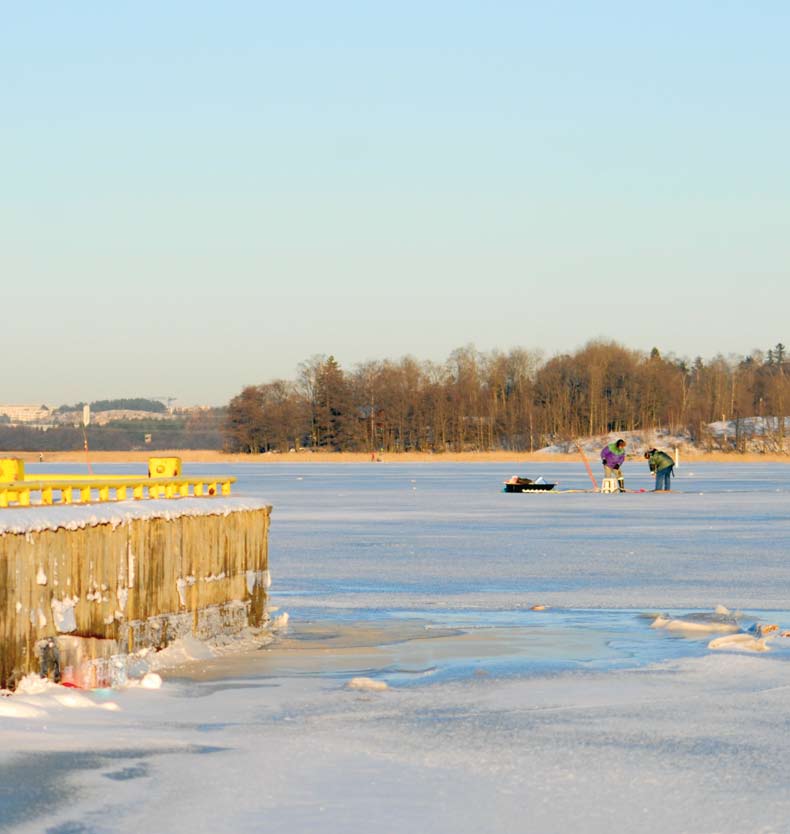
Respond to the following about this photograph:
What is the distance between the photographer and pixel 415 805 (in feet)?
23.8

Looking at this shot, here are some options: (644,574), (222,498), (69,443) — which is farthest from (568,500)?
(69,443)

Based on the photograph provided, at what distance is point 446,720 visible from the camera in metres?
9.60

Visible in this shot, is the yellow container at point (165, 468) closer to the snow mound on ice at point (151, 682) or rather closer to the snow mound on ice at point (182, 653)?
the snow mound on ice at point (182, 653)

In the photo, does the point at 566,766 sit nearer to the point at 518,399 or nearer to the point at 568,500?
the point at 568,500

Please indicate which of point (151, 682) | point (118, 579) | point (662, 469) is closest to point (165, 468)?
point (118, 579)

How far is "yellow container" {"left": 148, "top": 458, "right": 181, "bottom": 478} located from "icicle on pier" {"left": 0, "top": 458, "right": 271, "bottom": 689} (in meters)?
0.01

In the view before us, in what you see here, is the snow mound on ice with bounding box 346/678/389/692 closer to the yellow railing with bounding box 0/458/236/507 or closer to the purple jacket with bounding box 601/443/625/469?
the yellow railing with bounding box 0/458/236/507

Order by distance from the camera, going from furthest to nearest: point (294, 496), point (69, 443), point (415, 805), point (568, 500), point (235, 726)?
point (69, 443)
point (294, 496)
point (568, 500)
point (235, 726)
point (415, 805)

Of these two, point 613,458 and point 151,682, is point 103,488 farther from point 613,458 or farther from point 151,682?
point 613,458

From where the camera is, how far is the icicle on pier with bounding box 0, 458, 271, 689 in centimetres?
999

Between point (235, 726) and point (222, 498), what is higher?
point (222, 498)

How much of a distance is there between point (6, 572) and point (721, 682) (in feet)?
16.3

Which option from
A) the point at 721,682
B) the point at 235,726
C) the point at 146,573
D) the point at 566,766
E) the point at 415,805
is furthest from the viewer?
the point at 146,573

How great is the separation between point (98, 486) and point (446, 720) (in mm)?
3772
